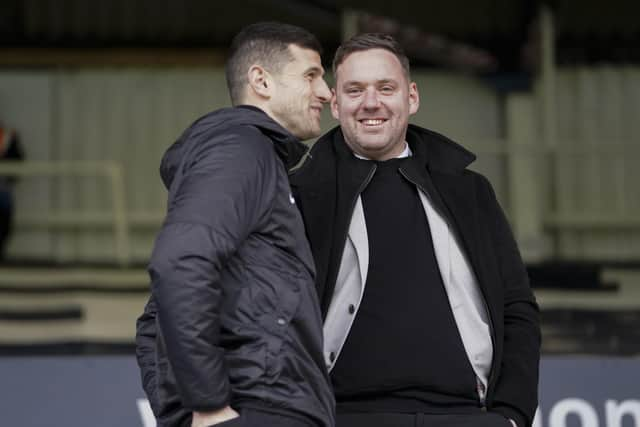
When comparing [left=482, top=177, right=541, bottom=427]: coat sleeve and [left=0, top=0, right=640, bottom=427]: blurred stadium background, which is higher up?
[left=0, top=0, right=640, bottom=427]: blurred stadium background

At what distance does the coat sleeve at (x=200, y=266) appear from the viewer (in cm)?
201

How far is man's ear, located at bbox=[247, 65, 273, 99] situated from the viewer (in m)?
2.31

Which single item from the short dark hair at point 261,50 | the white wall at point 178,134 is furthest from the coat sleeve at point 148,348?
the white wall at point 178,134

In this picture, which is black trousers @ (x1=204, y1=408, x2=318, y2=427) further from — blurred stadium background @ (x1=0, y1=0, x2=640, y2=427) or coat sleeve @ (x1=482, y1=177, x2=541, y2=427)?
blurred stadium background @ (x1=0, y1=0, x2=640, y2=427)

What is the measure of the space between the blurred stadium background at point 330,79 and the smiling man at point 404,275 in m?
7.51

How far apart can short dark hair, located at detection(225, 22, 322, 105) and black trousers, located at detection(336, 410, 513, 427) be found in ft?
2.47

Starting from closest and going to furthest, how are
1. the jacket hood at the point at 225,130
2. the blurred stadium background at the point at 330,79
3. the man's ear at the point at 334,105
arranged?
the jacket hood at the point at 225,130
the man's ear at the point at 334,105
the blurred stadium background at the point at 330,79

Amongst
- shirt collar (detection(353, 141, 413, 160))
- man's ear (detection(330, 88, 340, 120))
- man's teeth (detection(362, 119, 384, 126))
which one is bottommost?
shirt collar (detection(353, 141, 413, 160))

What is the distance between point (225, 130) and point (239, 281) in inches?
11.4

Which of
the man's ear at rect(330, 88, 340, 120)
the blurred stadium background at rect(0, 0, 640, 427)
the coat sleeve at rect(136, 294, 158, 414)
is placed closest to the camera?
the coat sleeve at rect(136, 294, 158, 414)

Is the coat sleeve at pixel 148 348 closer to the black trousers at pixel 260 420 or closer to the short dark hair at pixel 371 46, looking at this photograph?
the black trousers at pixel 260 420

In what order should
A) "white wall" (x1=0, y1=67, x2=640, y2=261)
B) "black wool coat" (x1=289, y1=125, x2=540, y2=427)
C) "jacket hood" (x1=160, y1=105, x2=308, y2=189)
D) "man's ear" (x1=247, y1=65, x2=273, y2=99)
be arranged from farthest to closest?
"white wall" (x1=0, y1=67, x2=640, y2=261) → "black wool coat" (x1=289, y1=125, x2=540, y2=427) → "man's ear" (x1=247, y1=65, x2=273, y2=99) → "jacket hood" (x1=160, y1=105, x2=308, y2=189)

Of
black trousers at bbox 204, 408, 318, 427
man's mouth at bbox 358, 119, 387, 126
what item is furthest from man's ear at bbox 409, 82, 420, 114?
black trousers at bbox 204, 408, 318, 427

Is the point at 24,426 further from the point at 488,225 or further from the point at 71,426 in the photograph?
the point at 488,225
